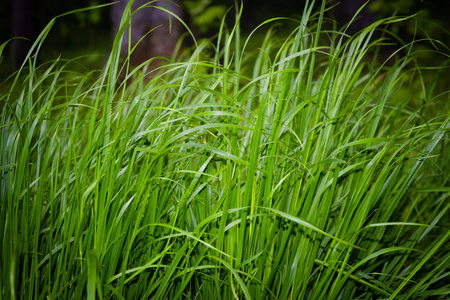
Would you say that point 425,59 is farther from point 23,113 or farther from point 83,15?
point 23,113

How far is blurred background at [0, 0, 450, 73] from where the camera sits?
245 centimetres

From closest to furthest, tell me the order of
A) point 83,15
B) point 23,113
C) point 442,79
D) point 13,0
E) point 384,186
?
1. point 384,186
2. point 23,113
3. point 13,0
4. point 442,79
5. point 83,15

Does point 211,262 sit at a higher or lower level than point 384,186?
lower

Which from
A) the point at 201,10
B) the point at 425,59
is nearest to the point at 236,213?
the point at 201,10

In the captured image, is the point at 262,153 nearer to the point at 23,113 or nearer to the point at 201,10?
the point at 23,113

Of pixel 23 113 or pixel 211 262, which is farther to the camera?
pixel 23 113

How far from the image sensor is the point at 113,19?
2361 millimetres

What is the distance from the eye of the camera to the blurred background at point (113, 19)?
245 centimetres

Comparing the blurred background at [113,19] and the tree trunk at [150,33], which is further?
the blurred background at [113,19]

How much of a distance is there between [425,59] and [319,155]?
10.1 feet

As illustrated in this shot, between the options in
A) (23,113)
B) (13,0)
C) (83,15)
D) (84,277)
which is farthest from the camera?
(83,15)

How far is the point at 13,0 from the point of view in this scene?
8.85 ft

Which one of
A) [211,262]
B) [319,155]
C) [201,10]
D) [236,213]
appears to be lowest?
[211,262]

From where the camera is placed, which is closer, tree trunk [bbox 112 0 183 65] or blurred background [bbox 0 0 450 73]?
tree trunk [bbox 112 0 183 65]
